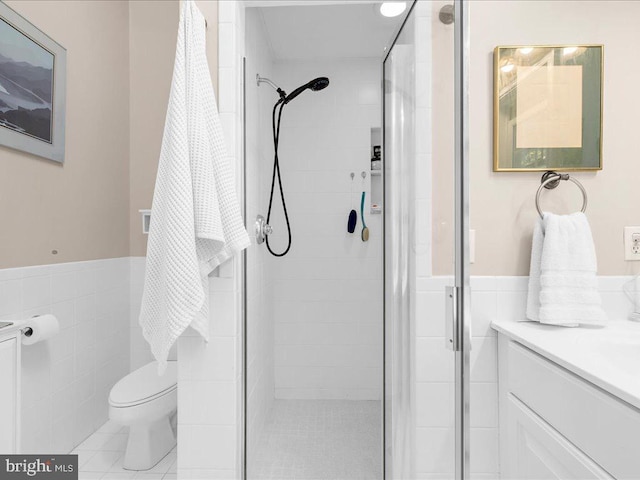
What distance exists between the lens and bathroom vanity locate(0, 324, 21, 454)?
1.06 meters

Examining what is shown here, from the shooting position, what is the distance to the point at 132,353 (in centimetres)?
210

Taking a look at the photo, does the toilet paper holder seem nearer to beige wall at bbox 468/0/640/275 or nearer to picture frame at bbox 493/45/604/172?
beige wall at bbox 468/0/640/275

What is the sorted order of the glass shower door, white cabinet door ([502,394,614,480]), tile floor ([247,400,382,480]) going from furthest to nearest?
tile floor ([247,400,382,480]) → white cabinet door ([502,394,614,480]) → the glass shower door

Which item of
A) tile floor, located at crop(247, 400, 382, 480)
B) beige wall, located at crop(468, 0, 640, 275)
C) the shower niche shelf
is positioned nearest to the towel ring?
beige wall, located at crop(468, 0, 640, 275)

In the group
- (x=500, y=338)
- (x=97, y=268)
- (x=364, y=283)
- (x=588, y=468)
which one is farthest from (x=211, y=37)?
(x=364, y=283)

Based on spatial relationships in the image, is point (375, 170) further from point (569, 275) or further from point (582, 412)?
point (582, 412)

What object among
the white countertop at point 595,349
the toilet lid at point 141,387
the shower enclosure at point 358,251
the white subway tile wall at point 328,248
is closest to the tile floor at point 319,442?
the shower enclosure at point 358,251

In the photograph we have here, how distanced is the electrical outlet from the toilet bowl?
1.89 meters

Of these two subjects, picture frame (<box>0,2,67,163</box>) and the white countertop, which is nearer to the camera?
the white countertop

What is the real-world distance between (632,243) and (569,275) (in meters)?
0.30

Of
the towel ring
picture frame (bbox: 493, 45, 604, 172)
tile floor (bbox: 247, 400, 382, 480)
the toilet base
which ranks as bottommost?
tile floor (bbox: 247, 400, 382, 480)

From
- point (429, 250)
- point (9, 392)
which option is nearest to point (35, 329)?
point (9, 392)

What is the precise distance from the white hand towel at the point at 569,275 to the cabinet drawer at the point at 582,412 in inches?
7.6

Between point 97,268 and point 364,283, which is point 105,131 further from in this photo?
point 364,283
